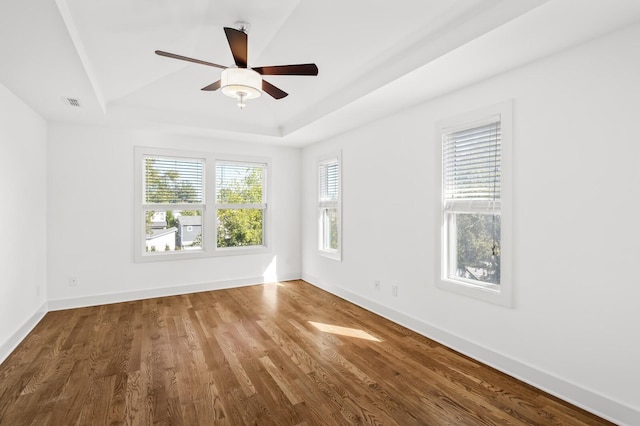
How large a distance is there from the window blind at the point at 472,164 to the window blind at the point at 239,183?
3379 mm

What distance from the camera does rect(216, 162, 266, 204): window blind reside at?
17.6 feet

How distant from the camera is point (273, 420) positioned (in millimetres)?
2059

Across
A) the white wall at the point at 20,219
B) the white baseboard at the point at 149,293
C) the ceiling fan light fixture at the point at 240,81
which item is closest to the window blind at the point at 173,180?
the white wall at the point at 20,219

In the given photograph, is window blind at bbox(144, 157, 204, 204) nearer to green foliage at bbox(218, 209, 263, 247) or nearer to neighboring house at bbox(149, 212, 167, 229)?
neighboring house at bbox(149, 212, 167, 229)

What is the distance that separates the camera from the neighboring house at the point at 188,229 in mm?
5094

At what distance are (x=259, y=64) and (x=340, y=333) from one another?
292 cm

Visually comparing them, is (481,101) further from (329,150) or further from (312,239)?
(312,239)

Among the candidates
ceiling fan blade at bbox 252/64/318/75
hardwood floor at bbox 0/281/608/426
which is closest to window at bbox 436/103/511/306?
hardwood floor at bbox 0/281/608/426

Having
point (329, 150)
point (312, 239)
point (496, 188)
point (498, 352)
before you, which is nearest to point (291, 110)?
point (329, 150)

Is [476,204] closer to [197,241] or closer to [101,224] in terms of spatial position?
[197,241]

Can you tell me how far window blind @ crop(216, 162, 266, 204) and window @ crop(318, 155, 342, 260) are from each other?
42.8 inches

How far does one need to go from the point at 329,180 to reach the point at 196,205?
2128 mm

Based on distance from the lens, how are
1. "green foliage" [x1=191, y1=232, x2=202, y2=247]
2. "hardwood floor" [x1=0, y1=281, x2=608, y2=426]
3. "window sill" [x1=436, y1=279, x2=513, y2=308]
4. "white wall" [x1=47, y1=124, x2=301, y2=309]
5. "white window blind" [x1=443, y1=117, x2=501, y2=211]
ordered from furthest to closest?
"green foliage" [x1=191, y1=232, x2=202, y2=247], "white wall" [x1=47, y1=124, x2=301, y2=309], "white window blind" [x1=443, y1=117, x2=501, y2=211], "window sill" [x1=436, y1=279, x2=513, y2=308], "hardwood floor" [x1=0, y1=281, x2=608, y2=426]

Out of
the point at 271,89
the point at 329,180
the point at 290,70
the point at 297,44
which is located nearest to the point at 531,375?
the point at 290,70
